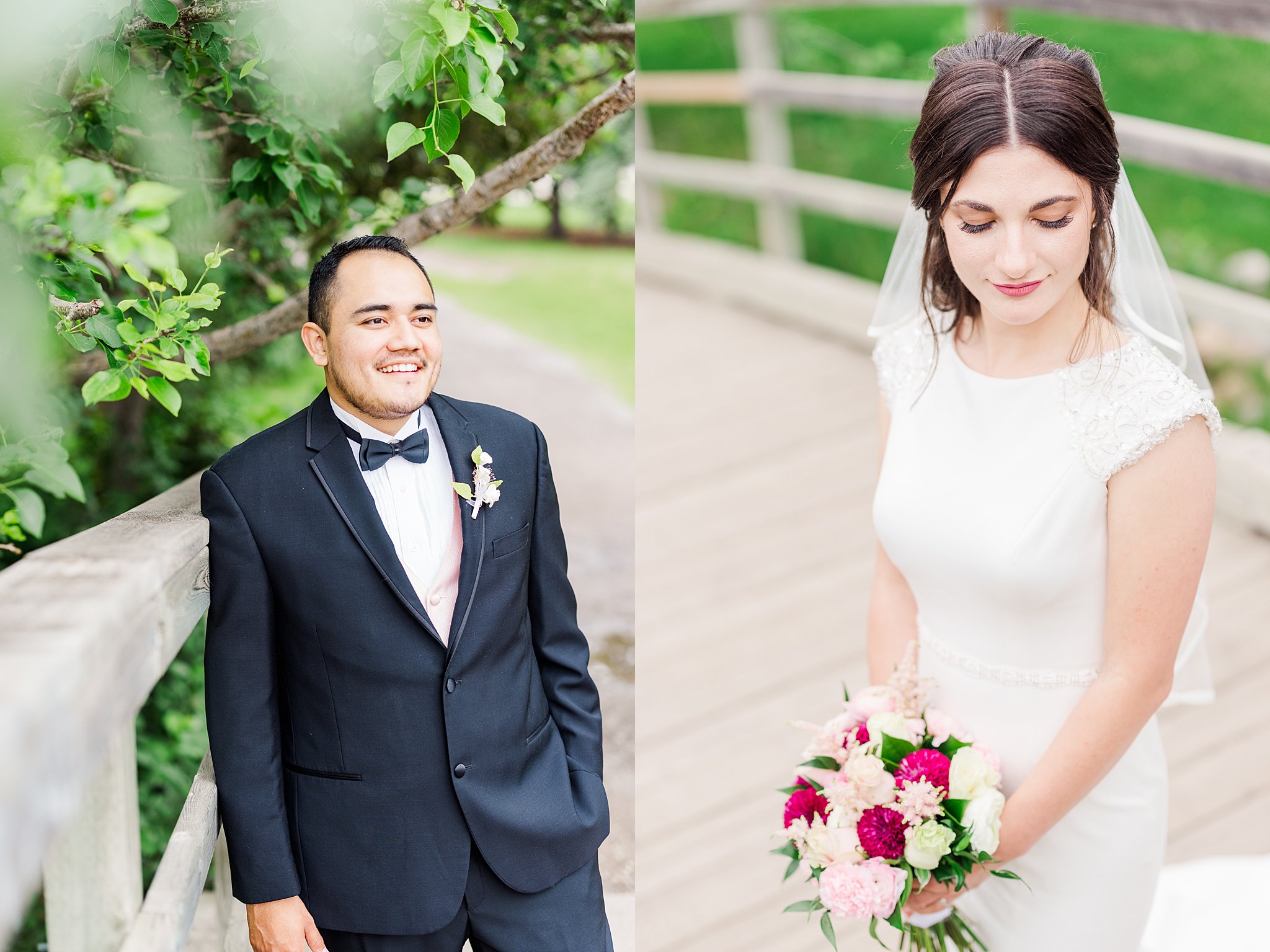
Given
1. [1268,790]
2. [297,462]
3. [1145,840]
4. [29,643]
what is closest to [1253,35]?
[1268,790]

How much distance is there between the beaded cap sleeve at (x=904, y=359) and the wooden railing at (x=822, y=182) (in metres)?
2.72

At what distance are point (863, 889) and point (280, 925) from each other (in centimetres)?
88

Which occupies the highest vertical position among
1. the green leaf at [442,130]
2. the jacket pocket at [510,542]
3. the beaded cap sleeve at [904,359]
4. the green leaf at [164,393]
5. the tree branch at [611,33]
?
the tree branch at [611,33]

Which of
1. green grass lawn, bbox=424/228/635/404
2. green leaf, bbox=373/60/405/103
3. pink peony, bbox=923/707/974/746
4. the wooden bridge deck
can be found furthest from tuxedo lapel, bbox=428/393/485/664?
the wooden bridge deck

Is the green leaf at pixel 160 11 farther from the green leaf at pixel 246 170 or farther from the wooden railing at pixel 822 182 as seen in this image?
the wooden railing at pixel 822 182

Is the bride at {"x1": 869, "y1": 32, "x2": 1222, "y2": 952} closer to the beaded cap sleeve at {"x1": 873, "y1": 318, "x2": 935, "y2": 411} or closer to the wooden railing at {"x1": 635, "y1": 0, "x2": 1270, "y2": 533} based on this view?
the beaded cap sleeve at {"x1": 873, "y1": 318, "x2": 935, "y2": 411}

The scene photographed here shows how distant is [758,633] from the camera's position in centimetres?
416

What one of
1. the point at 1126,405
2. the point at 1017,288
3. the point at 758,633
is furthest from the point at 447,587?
the point at 758,633

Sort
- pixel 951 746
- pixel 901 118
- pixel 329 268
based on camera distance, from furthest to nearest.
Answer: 1. pixel 901 118
2. pixel 951 746
3. pixel 329 268

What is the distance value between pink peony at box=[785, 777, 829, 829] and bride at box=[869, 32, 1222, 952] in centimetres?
22

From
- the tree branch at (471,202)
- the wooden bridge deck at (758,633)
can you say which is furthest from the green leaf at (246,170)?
the wooden bridge deck at (758,633)

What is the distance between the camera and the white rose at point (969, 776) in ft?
6.37

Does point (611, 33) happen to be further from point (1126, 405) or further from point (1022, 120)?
point (1126, 405)

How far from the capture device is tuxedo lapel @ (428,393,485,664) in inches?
67.2
